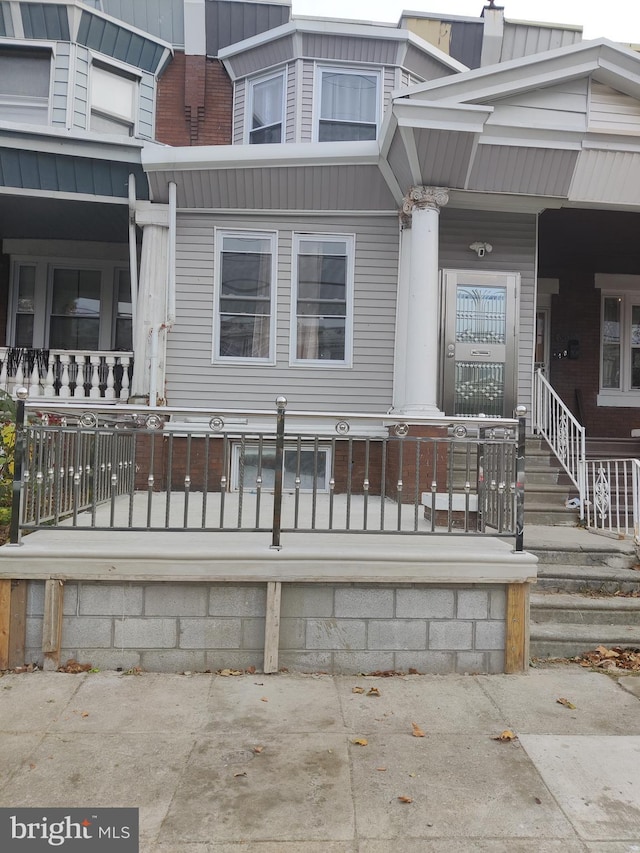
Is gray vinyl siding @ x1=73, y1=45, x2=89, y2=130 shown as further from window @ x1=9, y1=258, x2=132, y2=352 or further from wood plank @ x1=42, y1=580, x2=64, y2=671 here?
wood plank @ x1=42, y1=580, x2=64, y2=671

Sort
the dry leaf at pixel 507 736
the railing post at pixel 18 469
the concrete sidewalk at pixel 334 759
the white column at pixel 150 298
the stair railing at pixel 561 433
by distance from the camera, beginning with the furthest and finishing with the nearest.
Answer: the white column at pixel 150 298 < the stair railing at pixel 561 433 < the railing post at pixel 18 469 < the dry leaf at pixel 507 736 < the concrete sidewalk at pixel 334 759

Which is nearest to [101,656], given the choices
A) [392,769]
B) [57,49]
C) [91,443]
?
[91,443]

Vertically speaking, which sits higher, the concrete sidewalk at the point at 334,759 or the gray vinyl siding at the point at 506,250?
the gray vinyl siding at the point at 506,250

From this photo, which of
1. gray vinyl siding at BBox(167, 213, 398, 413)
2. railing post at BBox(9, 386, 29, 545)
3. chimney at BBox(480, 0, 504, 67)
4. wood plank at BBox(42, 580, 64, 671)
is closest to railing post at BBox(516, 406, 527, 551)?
wood plank at BBox(42, 580, 64, 671)

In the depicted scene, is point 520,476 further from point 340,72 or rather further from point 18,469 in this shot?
point 340,72

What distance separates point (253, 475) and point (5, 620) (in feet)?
14.1

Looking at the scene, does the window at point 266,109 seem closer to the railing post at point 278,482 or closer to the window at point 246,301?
the window at point 246,301

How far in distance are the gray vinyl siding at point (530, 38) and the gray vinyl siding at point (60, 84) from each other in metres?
6.99

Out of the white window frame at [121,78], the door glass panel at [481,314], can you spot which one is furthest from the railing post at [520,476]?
the white window frame at [121,78]

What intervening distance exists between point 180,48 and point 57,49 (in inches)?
77.1

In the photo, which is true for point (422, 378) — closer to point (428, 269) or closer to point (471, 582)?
point (428, 269)

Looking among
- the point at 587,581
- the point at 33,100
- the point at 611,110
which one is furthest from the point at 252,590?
the point at 33,100

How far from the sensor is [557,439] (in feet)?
25.7

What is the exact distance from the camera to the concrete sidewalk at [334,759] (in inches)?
99.5
